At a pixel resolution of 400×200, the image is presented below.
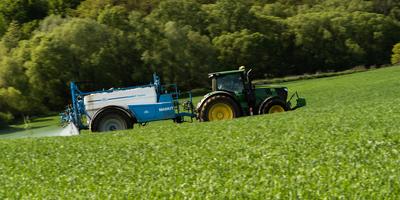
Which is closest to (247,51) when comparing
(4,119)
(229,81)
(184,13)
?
(184,13)

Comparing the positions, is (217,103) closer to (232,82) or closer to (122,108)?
(232,82)

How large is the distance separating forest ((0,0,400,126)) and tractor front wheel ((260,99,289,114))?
39884 mm

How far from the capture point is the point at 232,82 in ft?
74.1

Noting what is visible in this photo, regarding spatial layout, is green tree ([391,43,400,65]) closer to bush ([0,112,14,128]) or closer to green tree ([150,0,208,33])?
green tree ([150,0,208,33])

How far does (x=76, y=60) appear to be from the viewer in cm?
6850

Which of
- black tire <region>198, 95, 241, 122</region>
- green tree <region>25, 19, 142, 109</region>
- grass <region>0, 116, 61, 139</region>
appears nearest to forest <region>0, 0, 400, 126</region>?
green tree <region>25, 19, 142, 109</region>

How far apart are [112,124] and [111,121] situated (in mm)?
121

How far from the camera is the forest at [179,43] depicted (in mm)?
65000

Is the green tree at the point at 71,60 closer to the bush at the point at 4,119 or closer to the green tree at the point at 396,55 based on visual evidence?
the bush at the point at 4,119

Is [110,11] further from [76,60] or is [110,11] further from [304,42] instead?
[304,42]

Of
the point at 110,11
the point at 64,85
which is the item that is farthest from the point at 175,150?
the point at 110,11

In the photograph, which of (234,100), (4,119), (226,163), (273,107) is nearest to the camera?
(226,163)

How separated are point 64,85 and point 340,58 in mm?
43566

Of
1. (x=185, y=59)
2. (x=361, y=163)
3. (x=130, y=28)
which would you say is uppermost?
(x=130, y=28)
